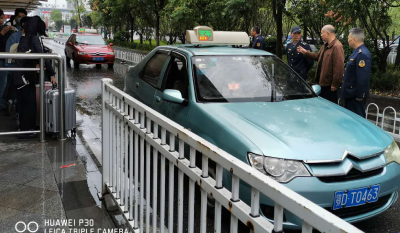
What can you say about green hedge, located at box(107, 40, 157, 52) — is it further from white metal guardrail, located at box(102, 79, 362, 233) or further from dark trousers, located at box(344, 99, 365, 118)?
white metal guardrail, located at box(102, 79, 362, 233)

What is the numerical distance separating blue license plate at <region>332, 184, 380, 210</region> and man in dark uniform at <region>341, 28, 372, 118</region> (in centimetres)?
259

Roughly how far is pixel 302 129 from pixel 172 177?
1.62 meters

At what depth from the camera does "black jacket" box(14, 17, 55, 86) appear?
620 centimetres

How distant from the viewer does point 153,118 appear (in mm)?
2799

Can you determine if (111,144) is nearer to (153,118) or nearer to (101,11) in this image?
(153,118)

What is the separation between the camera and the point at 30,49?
6379 mm

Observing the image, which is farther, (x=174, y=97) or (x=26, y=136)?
(x=26, y=136)

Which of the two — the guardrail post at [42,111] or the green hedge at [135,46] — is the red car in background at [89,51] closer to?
the green hedge at [135,46]

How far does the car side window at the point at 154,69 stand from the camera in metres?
5.48

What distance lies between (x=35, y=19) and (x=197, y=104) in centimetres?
337

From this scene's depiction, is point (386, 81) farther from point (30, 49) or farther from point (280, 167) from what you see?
point (280, 167)

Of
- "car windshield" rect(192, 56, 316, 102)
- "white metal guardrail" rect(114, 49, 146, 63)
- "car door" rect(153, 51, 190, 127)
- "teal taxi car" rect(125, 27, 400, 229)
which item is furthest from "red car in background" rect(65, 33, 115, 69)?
"car windshield" rect(192, 56, 316, 102)

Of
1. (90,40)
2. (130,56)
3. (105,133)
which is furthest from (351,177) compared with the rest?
(130,56)
